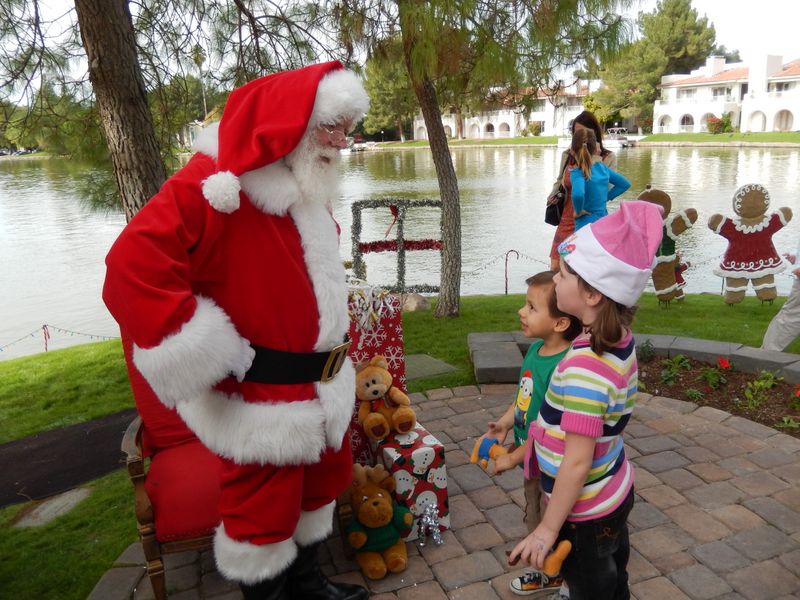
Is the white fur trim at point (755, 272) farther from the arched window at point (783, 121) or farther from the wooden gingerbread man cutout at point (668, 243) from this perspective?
the arched window at point (783, 121)

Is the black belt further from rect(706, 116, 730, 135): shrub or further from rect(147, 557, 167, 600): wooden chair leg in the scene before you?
rect(706, 116, 730, 135): shrub

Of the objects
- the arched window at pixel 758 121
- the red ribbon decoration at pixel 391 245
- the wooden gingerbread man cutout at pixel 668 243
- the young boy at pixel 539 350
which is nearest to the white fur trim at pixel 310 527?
the young boy at pixel 539 350

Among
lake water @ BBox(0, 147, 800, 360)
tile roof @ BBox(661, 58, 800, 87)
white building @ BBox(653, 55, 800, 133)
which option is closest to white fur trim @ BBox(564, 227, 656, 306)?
lake water @ BBox(0, 147, 800, 360)

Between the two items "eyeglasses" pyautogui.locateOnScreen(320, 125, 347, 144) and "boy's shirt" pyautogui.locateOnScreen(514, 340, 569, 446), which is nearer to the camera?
"eyeglasses" pyautogui.locateOnScreen(320, 125, 347, 144)

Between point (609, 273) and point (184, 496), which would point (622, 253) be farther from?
point (184, 496)

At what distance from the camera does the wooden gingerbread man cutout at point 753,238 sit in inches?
248

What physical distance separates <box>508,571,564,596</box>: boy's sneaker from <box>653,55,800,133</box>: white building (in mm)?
48248

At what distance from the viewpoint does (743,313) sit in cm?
648

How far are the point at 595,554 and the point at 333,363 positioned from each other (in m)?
0.99

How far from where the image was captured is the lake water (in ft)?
32.0

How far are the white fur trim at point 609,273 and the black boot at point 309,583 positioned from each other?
1.46 metres

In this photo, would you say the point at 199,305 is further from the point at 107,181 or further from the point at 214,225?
the point at 107,181

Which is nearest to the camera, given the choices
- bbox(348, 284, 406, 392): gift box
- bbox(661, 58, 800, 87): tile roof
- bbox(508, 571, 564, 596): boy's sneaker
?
bbox(508, 571, 564, 596): boy's sneaker

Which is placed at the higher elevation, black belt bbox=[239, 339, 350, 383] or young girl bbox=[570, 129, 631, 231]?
young girl bbox=[570, 129, 631, 231]
